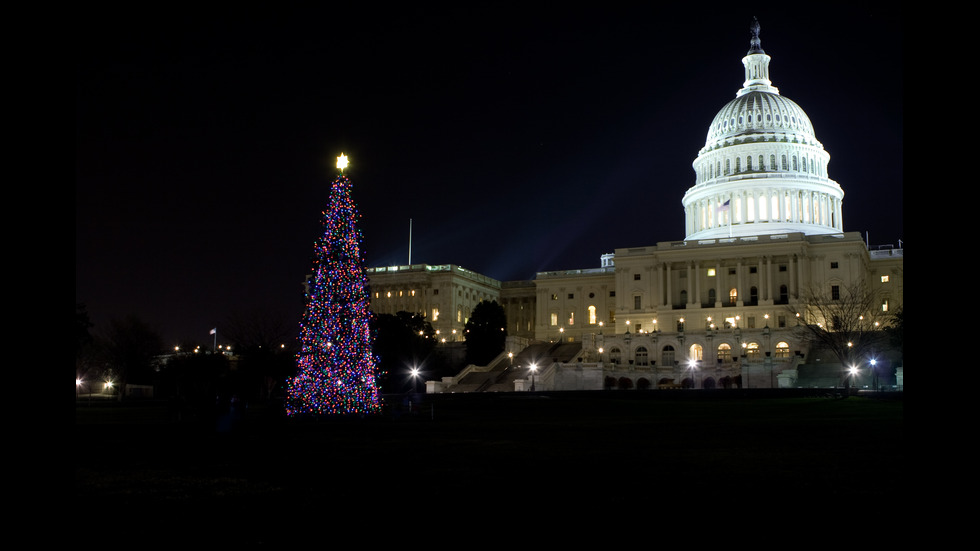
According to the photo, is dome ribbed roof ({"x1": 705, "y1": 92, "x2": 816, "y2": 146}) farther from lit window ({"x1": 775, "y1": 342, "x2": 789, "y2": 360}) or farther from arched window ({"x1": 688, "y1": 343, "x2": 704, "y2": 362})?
lit window ({"x1": 775, "y1": 342, "x2": 789, "y2": 360})

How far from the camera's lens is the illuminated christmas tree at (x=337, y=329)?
127 ft

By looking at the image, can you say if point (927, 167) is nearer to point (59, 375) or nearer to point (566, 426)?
point (59, 375)

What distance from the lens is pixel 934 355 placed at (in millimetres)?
3467

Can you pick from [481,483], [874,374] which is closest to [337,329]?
[481,483]

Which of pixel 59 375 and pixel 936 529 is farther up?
pixel 59 375

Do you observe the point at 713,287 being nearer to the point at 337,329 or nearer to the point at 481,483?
the point at 337,329

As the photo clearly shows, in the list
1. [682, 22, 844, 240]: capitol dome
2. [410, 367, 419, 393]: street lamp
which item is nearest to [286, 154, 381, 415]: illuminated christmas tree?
[410, 367, 419, 393]: street lamp

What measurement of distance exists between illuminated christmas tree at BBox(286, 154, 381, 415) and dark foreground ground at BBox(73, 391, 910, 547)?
10.4 m

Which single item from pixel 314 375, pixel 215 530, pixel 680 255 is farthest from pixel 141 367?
pixel 215 530

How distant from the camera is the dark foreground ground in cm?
1050

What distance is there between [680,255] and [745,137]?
102 feet

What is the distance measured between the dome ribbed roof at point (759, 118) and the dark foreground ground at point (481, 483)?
127 metres

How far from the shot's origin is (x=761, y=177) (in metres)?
140

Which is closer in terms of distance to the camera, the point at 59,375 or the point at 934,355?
the point at 934,355
